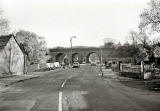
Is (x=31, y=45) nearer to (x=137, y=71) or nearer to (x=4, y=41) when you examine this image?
(x=4, y=41)

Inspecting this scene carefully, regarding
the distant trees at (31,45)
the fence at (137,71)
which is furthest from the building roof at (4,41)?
the distant trees at (31,45)

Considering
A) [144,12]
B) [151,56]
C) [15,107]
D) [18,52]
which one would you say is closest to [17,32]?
[18,52]

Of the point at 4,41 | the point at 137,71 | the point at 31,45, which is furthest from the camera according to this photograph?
the point at 31,45

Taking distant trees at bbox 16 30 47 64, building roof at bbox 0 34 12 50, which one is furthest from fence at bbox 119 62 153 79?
distant trees at bbox 16 30 47 64

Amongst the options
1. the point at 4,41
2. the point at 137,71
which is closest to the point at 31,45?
the point at 4,41

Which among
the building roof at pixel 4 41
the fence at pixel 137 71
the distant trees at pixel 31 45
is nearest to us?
the fence at pixel 137 71

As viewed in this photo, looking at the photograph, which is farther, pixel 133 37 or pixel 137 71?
pixel 133 37

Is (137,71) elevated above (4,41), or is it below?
below

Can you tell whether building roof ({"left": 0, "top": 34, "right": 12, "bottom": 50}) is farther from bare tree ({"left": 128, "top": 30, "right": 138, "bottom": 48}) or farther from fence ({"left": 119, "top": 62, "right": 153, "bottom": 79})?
bare tree ({"left": 128, "top": 30, "right": 138, "bottom": 48})

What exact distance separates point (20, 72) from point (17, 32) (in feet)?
107

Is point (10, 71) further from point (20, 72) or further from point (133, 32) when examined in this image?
point (133, 32)

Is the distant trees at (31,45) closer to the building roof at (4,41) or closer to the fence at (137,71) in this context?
the building roof at (4,41)

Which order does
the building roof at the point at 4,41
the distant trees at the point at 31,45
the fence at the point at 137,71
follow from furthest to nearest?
the distant trees at the point at 31,45
the building roof at the point at 4,41
the fence at the point at 137,71

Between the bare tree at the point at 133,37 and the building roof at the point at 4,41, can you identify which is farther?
the bare tree at the point at 133,37
